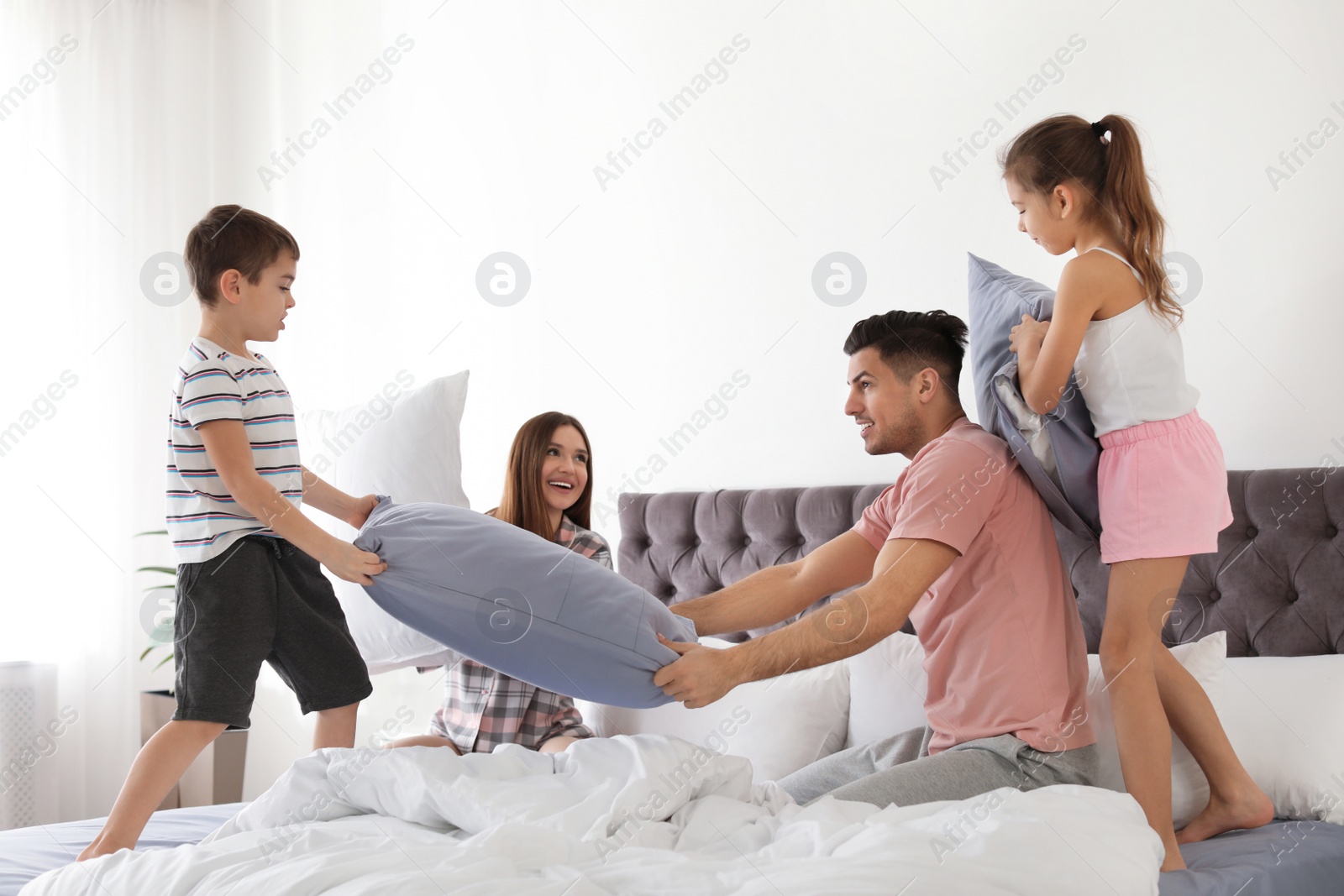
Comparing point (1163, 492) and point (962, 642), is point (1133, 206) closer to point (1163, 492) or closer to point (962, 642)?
point (1163, 492)

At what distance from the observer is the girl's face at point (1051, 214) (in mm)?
1523

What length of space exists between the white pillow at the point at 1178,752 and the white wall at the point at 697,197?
44cm

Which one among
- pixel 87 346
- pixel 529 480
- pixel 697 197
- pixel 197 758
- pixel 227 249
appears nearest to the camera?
pixel 227 249

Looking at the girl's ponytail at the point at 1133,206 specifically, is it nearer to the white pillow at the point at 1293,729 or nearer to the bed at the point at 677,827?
the bed at the point at 677,827

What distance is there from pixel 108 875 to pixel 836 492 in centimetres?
146

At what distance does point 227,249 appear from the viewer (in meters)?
1.63

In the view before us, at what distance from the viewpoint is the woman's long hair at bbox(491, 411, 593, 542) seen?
2129mm

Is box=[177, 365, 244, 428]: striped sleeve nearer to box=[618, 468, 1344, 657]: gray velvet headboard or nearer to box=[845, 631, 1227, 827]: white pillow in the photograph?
box=[845, 631, 1227, 827]: white pillow

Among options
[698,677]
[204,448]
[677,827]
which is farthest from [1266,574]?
[204,448]

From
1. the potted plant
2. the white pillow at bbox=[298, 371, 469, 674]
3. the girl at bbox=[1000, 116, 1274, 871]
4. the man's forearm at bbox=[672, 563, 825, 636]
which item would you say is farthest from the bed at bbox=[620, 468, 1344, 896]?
the potted plant

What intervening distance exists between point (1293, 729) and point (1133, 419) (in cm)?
49

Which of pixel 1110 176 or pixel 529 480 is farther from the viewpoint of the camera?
pixel 529 480

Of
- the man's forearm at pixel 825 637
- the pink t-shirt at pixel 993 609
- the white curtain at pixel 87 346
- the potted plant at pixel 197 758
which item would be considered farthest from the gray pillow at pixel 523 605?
the white curtain at pixel 87 346

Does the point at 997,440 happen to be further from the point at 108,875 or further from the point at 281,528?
the point at 108,875
